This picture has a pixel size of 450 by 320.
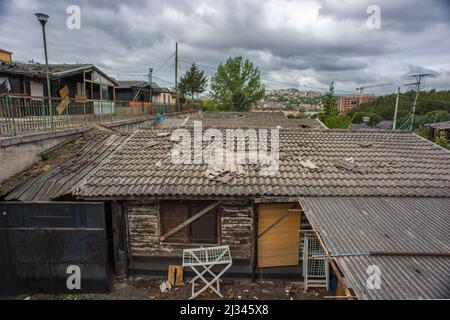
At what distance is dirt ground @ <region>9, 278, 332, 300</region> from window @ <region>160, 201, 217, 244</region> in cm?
128

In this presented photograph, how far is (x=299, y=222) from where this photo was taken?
7.52 metres

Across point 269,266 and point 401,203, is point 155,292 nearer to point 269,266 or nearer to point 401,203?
→ point 269,266

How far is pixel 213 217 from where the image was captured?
7543mm

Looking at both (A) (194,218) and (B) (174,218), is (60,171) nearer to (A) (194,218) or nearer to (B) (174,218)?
(B) (174,218)

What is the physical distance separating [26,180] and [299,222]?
8516 millimetres

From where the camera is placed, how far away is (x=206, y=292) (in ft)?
23.1

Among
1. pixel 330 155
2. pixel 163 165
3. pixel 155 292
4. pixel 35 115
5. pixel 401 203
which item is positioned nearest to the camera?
pixel 401 203

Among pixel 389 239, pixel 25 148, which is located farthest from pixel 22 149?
pixel 389 239

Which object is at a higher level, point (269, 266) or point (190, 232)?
point (190, 232)

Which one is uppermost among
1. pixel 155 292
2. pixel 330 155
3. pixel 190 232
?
pixel 330 155

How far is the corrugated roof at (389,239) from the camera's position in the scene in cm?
A: 367

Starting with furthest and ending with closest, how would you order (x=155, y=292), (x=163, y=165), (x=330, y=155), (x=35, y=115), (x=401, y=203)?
(x=35, y=115) < (x=330, y=155) < (x=163, y=165) < (x=155, y=292) < (x=401, y=203)
